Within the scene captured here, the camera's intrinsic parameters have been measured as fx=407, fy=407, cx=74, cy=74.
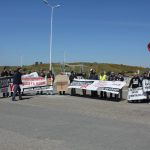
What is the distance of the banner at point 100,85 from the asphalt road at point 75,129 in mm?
4700

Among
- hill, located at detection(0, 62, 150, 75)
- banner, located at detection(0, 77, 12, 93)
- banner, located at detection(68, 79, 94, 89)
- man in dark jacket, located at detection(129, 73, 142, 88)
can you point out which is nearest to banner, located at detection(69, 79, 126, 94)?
banner, located at detection(68, 79, 94, 89)

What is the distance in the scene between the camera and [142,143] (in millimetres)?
9594

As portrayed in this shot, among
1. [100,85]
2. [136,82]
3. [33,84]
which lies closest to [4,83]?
[33,84]

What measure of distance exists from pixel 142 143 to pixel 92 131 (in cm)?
204

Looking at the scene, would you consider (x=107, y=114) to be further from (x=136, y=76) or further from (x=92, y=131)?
(x=136, y=76)

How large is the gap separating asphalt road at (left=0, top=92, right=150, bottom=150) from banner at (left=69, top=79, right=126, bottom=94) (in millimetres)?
4700

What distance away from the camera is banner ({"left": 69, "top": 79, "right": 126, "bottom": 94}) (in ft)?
73.3

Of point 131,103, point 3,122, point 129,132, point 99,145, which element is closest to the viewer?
point 99,145

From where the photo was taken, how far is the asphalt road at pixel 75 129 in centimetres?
929

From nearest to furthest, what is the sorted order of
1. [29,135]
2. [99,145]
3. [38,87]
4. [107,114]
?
[99,145] → [29,135] → [107,114] → [38,87]

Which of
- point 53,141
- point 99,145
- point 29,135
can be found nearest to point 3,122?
point 29,135

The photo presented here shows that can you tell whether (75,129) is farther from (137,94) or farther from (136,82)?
(136,82)

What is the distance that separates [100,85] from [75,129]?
11.9 m

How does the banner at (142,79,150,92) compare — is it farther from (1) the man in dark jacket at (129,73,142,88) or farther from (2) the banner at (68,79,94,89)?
(2) the banner at (68,79,94,89)
